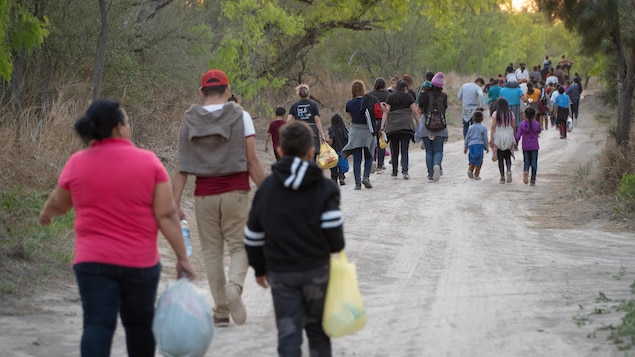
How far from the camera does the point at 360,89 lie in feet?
54.0

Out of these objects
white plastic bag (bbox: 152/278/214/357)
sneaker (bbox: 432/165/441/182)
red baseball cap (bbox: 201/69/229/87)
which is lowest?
sneaker (bbox: 432/165/441/182)

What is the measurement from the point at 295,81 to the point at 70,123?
58.9 feet

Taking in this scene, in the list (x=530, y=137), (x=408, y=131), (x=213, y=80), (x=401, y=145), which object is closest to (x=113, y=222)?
(x=213, y=80)

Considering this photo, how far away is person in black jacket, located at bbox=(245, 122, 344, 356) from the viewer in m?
5.12

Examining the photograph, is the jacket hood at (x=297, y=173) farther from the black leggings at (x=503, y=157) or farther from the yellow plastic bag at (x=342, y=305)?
the black leggings at (x=503, y=157)

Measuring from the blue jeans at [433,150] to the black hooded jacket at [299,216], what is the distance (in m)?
12.6

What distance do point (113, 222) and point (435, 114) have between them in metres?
12.8

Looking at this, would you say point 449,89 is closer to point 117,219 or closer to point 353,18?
point 353,18

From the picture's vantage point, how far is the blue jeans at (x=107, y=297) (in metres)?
5.03

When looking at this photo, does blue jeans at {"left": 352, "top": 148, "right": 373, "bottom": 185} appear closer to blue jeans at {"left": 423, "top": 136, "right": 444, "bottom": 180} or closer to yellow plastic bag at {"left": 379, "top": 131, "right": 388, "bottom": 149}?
yellow plastic bag at {"left": 379, "top": 131, "right": 388, "bottom": 149}

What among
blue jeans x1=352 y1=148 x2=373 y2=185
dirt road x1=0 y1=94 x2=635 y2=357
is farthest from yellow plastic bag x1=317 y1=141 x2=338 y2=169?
blue jeans x1=352 y1=148 x2=373 y2=185

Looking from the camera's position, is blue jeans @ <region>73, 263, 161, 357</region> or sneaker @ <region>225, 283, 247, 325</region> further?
sneaker @ <region>225, 283, 247, 325</region>

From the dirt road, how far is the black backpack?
1318mm

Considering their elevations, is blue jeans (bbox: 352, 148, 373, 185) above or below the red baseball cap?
below
